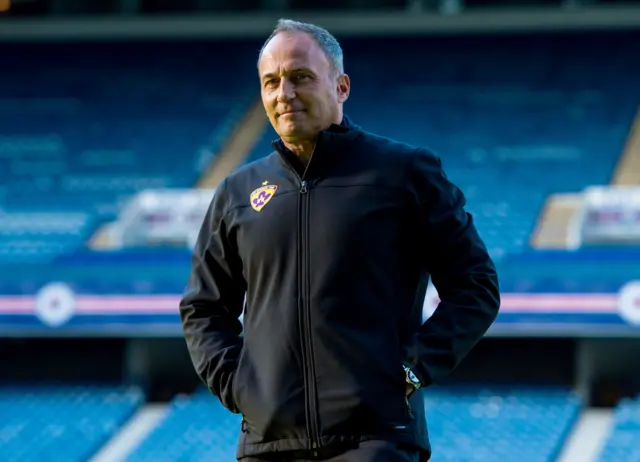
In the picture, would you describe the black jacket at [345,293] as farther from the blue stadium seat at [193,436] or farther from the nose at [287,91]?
the blue stadium seat at [193,436]

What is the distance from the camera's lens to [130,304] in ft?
30.0

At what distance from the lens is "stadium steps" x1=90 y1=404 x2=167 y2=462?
861 centimetres

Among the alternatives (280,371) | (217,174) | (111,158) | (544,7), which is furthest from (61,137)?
(280,371)

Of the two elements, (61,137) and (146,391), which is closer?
(146,391)

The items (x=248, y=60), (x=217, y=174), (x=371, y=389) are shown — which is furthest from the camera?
(x=248, y=60)

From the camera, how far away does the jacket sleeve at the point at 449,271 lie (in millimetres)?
2297

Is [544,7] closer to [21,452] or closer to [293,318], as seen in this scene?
[21,452]

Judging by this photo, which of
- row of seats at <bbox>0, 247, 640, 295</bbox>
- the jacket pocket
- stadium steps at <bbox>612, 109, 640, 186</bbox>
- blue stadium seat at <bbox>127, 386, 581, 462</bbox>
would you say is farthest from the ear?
stadium steps at <bbox>612, 109, 640, 186</bbox>

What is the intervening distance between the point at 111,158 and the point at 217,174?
1.12 meters

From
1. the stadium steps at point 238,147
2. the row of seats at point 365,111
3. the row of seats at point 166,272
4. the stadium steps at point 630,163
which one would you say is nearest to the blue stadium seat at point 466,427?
the row of seats at point 166,272

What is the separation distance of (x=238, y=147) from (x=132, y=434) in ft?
12.7

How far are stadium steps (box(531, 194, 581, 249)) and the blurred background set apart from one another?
2 cm

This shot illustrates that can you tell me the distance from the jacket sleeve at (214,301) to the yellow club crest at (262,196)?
89 millimetres

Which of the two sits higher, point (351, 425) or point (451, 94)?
point (351, 425)
